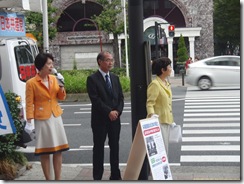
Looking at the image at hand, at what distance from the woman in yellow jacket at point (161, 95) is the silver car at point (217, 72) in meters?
2.74

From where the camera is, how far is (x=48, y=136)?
659 centimetres

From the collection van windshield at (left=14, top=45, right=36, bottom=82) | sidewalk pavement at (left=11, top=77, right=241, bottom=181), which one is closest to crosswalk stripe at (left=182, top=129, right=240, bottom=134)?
sidewalk pavement at (left=11, top=77, right=241, bottom=181)

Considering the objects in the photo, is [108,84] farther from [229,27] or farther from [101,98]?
[229,27]

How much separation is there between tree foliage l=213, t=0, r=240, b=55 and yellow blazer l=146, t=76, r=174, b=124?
8.77ft

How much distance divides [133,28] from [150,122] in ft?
4.33

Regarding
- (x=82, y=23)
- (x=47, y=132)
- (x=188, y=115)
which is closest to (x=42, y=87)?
(x=47, y=132)

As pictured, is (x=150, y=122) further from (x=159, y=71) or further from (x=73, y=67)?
(x=73, y=67)

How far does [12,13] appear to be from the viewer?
9.52 meters

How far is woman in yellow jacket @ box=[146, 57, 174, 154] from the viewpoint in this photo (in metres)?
6.43

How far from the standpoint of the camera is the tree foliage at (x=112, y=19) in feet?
88.9

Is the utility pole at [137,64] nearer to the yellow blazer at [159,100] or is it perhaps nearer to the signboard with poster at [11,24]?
the yellow blazer at [159,100]

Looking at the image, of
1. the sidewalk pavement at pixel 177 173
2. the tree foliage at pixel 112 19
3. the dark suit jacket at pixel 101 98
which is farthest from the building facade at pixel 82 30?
the dark suit jacket at pixel 101 98

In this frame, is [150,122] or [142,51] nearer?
[150,122]

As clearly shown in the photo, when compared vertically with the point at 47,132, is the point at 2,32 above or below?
above
